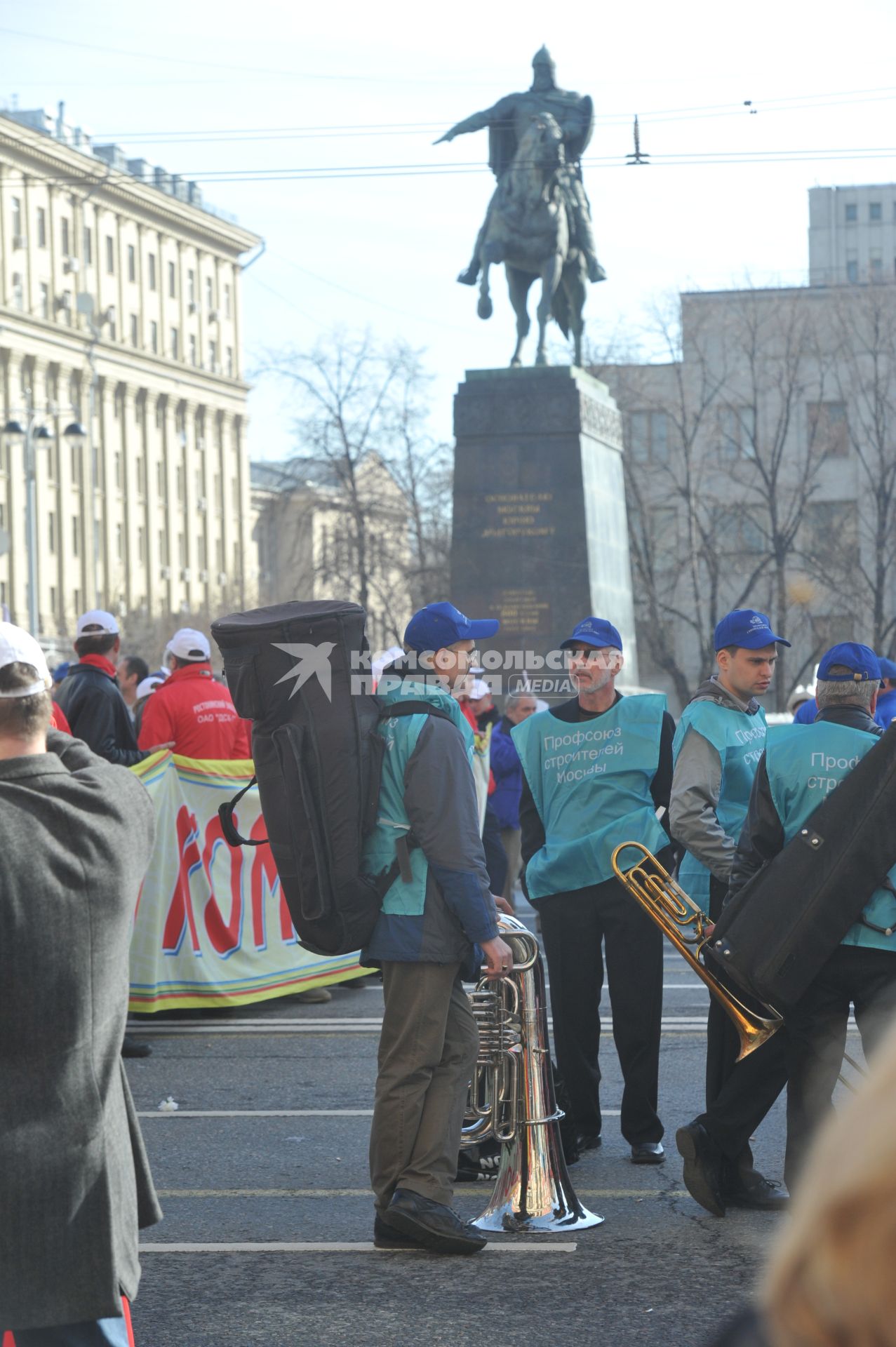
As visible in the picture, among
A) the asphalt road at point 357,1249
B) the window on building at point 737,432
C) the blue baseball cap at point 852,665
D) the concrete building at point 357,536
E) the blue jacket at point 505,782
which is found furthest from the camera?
the concrete building at point 357,536

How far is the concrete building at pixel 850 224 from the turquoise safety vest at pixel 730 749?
9570 cm

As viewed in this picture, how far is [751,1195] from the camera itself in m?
5.73

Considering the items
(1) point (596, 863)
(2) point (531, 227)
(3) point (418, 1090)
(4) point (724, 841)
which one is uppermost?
(2) point (531, 227)

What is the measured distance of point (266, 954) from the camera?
10078 mm

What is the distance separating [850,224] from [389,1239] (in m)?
115

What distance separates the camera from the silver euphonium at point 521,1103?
5559mm

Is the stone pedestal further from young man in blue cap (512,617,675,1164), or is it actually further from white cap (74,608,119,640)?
young man in blue cap (512,617,675,1164)

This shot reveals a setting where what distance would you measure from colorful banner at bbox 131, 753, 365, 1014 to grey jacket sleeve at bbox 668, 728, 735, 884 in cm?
404

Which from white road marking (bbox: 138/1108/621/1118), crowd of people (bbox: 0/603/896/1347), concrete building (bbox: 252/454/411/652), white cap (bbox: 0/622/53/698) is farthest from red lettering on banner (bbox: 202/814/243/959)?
concrete building (bbox: 252/454/411/652)

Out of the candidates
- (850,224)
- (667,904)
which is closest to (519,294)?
(667,904)

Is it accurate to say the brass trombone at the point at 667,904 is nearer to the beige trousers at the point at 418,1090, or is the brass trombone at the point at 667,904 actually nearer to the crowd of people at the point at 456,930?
the crowd of people at the point at 456,930

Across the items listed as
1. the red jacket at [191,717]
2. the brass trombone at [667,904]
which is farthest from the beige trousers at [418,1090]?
the red jacket at [191,717]

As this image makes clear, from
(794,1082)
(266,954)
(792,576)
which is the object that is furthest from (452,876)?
(792,576)

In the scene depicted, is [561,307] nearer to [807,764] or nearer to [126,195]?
[807,764]
